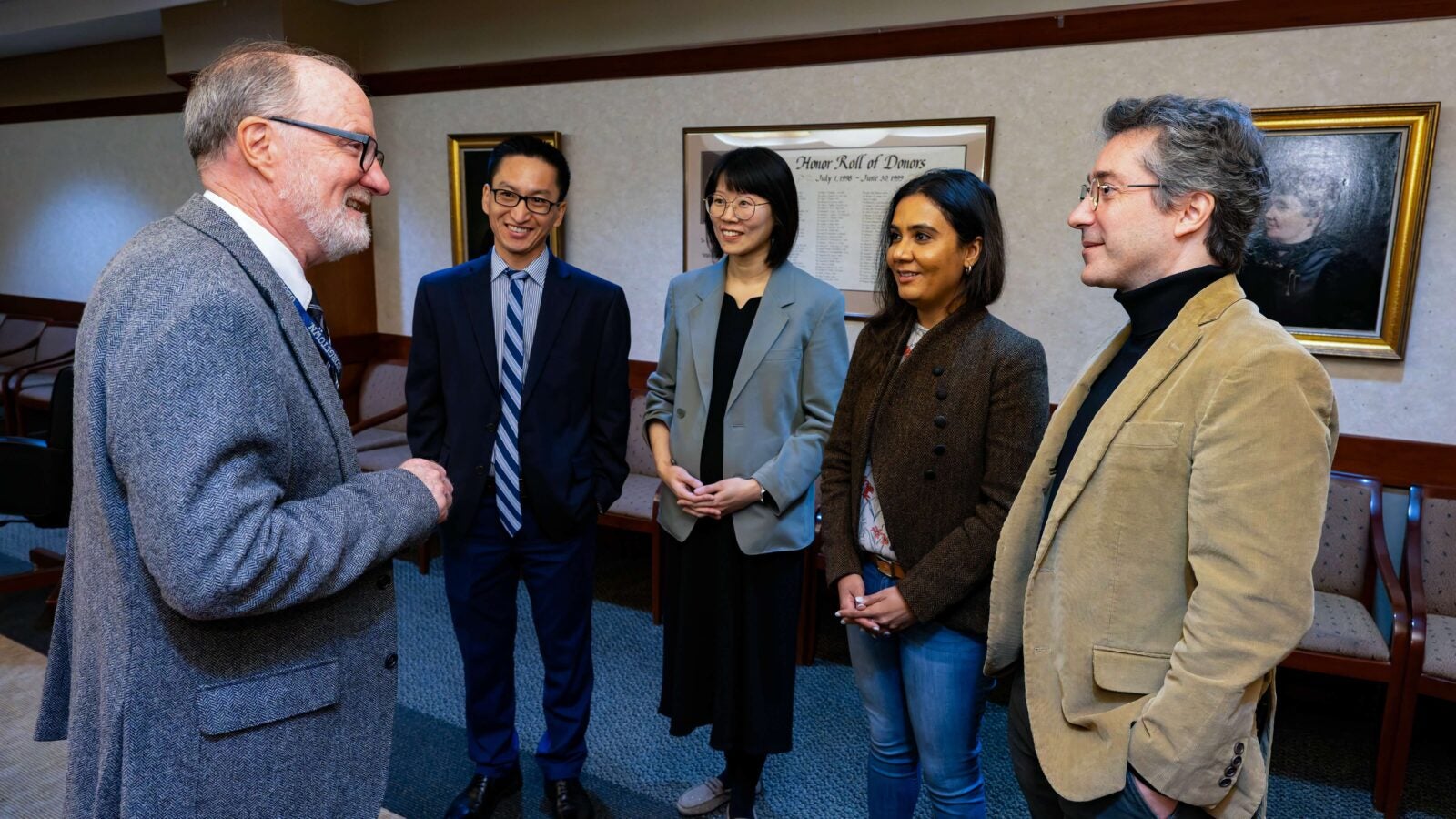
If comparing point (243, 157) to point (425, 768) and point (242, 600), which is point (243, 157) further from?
point (425, 768)

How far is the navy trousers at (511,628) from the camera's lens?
216 centimetres

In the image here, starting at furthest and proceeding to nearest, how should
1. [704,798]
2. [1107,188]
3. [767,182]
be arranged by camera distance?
[704,798] → [767,182] → [1107,188]

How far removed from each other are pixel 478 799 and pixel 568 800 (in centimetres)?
23

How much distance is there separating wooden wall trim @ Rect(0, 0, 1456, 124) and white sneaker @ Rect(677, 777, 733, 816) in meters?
2.75

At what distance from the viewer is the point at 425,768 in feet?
8.36

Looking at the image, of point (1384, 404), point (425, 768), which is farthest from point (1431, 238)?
point (425, 768)

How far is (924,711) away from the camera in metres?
1.68

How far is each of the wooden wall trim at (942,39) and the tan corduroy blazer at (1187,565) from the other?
231cm

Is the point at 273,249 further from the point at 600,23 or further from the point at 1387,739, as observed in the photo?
the point at 600,23

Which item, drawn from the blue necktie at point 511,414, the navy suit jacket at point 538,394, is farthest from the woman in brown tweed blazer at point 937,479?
the blue necktie at point 511,414

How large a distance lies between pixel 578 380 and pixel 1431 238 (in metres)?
2.72

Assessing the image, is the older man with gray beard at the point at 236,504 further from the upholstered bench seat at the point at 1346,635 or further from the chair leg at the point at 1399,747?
the chair leg at the point at 1399,747

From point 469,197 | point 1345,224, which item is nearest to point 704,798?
point 1345,224

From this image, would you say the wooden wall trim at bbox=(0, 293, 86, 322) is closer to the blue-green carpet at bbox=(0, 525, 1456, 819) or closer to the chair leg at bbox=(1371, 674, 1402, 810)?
the blue-green carpet at bbox=(0, 525, 1456, 819)
